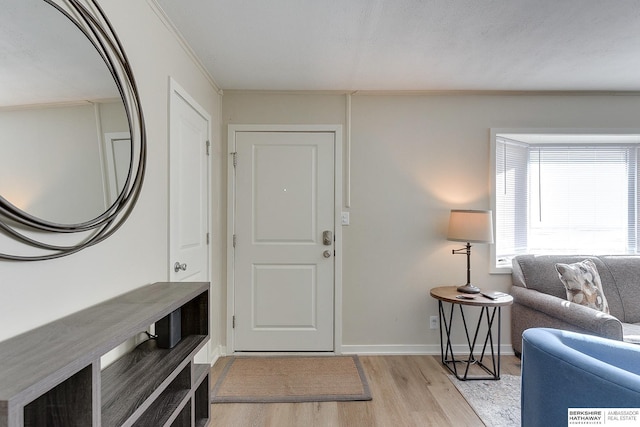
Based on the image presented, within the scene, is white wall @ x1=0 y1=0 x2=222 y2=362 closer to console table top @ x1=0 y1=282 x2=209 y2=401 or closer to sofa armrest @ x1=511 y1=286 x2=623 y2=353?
console table top @ x1=0 y1=282 x2=209 y2=401

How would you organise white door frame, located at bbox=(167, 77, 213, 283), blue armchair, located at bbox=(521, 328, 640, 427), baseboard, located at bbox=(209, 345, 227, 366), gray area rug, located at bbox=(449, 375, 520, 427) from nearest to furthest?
blue armchair, located at bbox=(521, 328, 640, 427), white door frame, located at bbox=(167, 77, 213, 283), gray area rug, located at bbox=(449, 375, 520, 427), baseboard, located at bbox=(209, 345, 227, 366)

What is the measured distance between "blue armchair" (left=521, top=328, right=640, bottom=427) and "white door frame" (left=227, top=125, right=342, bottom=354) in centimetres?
172

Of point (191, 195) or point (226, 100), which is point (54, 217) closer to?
point (191, 195)

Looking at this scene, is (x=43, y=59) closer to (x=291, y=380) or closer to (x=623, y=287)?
(x=291, y=380)

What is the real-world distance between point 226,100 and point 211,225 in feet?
3.71

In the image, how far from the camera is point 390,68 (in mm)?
2562

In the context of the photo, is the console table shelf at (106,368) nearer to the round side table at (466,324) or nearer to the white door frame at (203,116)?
the white door frame at (203,116)

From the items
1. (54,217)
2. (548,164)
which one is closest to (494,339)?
(548,164)

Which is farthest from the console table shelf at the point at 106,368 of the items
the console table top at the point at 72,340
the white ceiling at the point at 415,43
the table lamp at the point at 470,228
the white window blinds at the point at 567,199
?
the white window blinds at the point at 567,199

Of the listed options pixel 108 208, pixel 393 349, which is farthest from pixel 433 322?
pixel 108 208

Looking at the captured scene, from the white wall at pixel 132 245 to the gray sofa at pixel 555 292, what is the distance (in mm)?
2706

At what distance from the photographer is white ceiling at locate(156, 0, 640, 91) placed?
1.81 meters

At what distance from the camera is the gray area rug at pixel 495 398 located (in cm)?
207

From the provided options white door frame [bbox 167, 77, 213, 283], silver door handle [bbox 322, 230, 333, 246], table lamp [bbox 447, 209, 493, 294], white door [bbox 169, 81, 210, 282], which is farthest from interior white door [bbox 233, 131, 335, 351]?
table lamp [bbox 447, 209, 493, 294]
